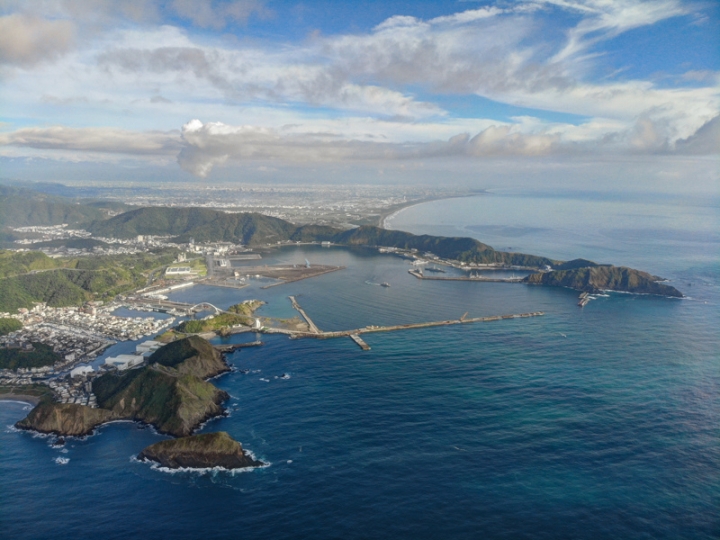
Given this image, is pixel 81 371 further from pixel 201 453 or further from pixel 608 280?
pixel 608 280

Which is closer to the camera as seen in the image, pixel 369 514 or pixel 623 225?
pixel 369 514

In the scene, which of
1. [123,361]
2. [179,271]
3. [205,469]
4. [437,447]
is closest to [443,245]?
[179,271]

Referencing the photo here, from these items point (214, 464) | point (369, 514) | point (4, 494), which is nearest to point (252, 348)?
point (214, 464)

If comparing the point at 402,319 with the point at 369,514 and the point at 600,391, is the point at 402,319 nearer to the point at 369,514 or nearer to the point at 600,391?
the point at 600,391

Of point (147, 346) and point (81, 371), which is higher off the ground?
point (147, 346)

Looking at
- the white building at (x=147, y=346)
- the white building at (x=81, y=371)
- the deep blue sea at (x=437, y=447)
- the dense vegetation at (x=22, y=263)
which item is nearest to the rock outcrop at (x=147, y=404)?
the deep blue sea at (x=437, y=447)

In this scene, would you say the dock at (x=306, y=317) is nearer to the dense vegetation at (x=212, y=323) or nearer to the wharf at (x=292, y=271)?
the dense vegetation at (x=212, y=323)

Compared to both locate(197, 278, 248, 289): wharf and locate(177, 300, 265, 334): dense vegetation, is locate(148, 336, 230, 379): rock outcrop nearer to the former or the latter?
locate(177, 300, 265, 334): dense vegetation
